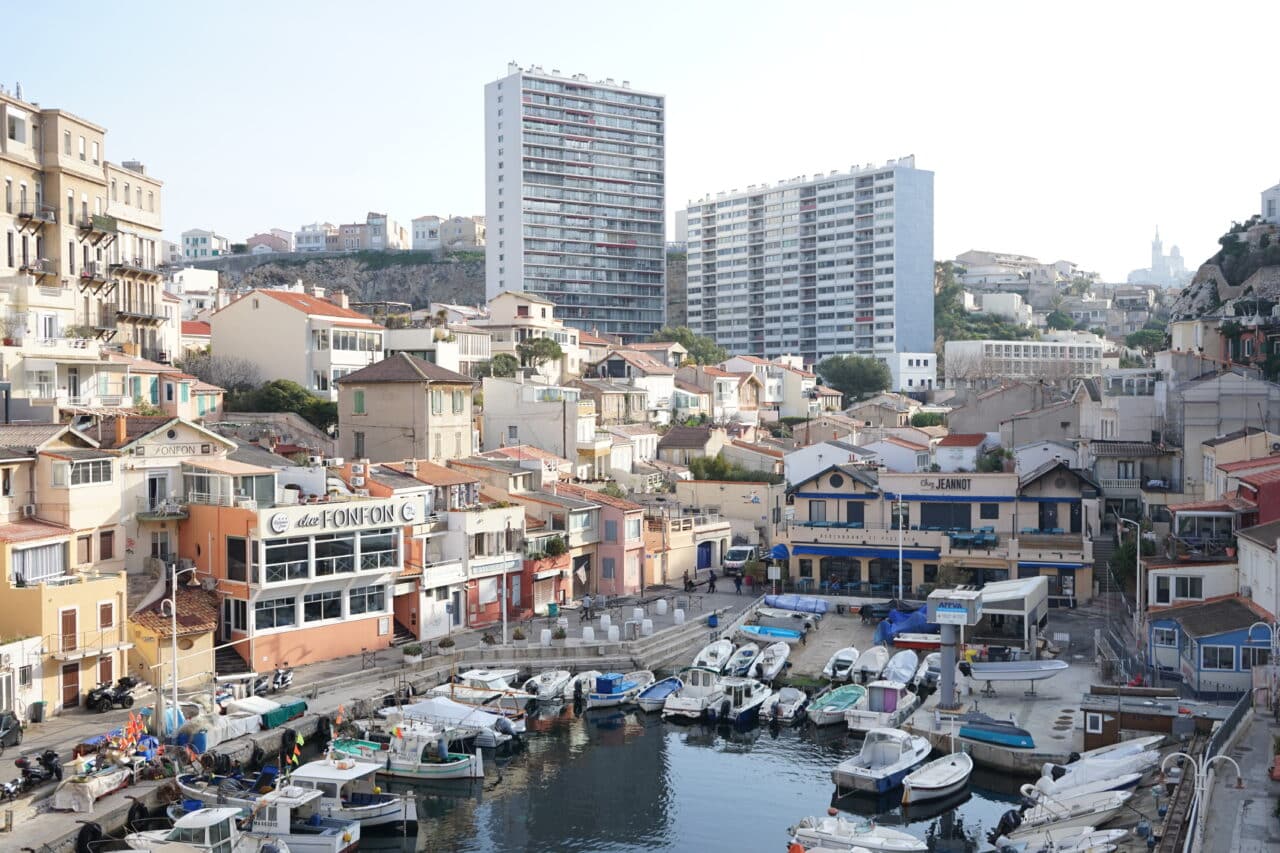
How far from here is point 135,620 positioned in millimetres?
34406

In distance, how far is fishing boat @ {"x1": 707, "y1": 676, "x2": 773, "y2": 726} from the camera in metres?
36.3

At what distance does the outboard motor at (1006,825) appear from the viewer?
2714 centimetres

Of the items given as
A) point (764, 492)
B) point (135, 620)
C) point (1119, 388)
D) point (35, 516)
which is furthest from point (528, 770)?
point (1119, 388)

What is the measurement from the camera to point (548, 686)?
37.6 meters

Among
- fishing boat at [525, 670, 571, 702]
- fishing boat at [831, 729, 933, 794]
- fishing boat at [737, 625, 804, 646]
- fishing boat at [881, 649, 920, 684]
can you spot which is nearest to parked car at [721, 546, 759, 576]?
fishing boat at [737, 625, 804, 646]

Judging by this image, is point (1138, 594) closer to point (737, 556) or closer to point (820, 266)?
point (737, 556)

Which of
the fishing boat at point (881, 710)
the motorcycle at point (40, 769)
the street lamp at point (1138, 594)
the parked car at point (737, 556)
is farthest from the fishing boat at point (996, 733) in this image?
the motorcycle at point (40, 769)

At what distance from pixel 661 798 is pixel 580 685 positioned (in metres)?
8.47

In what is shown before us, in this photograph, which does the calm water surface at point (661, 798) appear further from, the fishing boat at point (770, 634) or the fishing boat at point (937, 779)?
the fishing boat at point (770, 634)

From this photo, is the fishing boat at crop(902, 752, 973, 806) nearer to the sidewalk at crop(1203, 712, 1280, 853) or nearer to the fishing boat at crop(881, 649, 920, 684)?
the sidewalk at crop(1203, 712, 1280, 853)

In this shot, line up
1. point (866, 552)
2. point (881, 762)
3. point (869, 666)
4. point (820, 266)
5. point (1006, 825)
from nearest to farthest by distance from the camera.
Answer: point (1006, 825) < point (881, 762) < point (869, 666) < point (866, 552) < point (820, 266)

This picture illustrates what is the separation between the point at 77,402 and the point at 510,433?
75.8 ft

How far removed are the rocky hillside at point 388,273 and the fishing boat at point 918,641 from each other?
371ft

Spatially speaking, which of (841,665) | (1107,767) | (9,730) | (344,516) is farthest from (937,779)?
(9,730)
